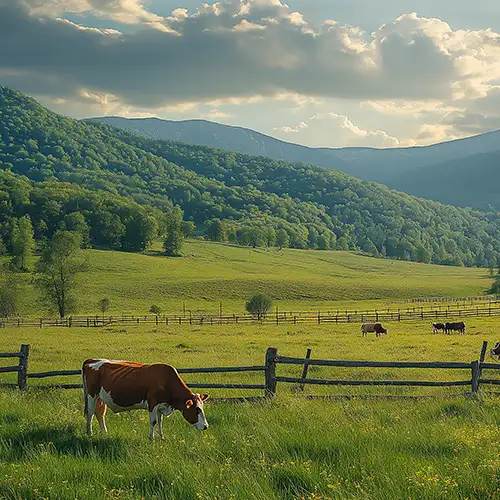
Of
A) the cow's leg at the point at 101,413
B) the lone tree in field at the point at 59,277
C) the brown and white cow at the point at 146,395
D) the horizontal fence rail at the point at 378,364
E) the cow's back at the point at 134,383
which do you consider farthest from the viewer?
the lone tree in field at the point at 59,277

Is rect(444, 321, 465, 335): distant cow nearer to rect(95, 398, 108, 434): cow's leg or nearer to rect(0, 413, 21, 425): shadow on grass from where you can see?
rect(95, 398, 108, 434): cow's leg

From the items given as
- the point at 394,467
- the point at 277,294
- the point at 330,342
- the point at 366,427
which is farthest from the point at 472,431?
the point at 277,294

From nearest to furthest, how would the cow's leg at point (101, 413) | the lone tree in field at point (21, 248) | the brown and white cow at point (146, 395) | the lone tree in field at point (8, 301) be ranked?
the brown and white cow at point (146, 395) < the cow's leg at point (101, 413) < the lone tree in field at point (8, 301) < the lone tree in field at point (21, 248)

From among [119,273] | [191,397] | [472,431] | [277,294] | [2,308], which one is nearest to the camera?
[472,431]

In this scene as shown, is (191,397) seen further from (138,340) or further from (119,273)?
(119,273)

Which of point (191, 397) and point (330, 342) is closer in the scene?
point (191, 397)

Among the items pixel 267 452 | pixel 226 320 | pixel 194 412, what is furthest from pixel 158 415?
pixel 226 320

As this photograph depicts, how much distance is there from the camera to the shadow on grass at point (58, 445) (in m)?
7.99

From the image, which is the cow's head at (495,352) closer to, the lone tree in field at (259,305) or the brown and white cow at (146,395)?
the brown and white cow at (146,395)

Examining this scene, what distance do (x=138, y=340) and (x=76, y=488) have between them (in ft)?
103

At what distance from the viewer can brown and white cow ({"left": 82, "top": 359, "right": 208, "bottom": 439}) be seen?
9281 millimetres

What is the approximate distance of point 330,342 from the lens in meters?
35.9

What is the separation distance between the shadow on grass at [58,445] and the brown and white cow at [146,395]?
551mm

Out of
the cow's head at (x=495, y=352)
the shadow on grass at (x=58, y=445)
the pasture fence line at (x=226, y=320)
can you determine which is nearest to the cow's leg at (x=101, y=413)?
the shadow on grass at (x=58, y=445)
